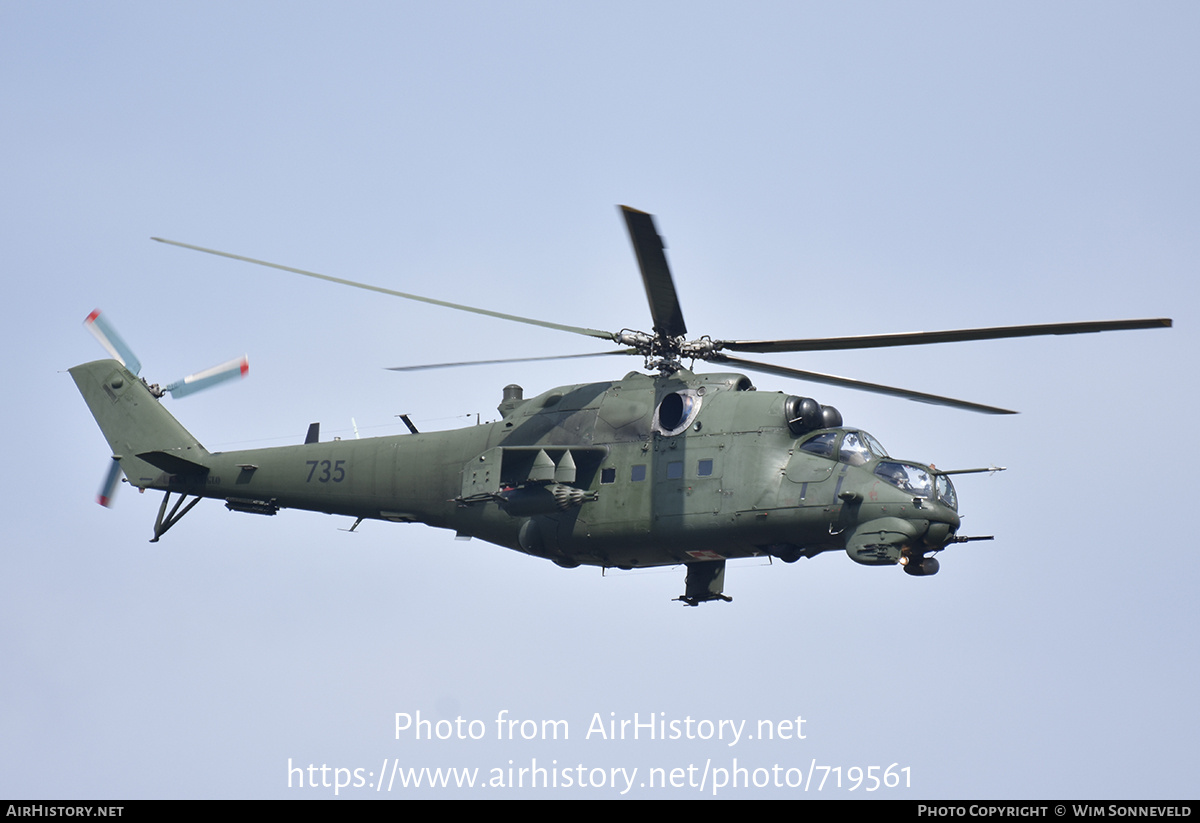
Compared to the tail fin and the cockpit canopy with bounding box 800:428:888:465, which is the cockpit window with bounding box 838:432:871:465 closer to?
the cockpit canopy with bounding box 800:428:888:465

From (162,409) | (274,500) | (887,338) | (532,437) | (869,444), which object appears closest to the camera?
(887,338)

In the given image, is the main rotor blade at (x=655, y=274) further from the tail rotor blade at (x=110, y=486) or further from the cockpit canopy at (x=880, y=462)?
the tail rotor blade at (x=110, y=486)

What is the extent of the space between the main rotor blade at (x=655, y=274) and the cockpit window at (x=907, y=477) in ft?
16.4

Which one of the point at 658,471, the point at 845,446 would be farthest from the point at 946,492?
the point at 658,471

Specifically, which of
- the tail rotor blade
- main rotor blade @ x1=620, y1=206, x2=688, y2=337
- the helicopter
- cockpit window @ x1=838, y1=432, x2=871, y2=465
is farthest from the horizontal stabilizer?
cockpit window @ x1=838, y1=432, x2=871, y2=465

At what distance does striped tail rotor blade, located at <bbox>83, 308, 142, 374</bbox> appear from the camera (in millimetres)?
37750

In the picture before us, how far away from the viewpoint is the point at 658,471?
29875 mm

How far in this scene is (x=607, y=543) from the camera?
30.3m

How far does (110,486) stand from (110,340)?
3850mm

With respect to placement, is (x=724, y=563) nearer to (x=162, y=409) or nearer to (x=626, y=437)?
(x=626, y=437)

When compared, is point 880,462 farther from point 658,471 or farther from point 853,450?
point 658,471

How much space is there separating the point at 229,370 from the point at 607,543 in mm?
11851
